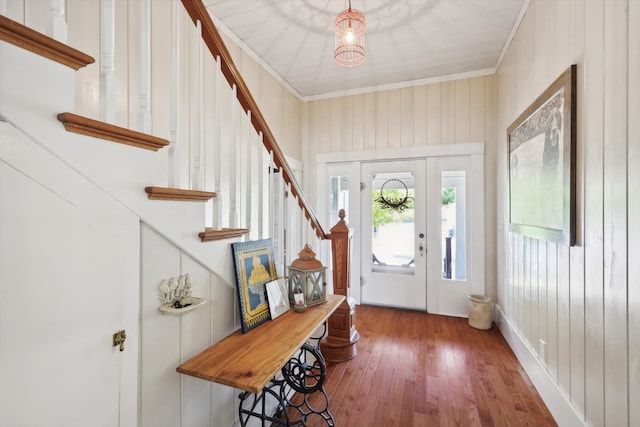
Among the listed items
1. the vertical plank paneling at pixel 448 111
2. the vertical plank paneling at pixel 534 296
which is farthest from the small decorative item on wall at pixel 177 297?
the vertical plank paneling at pixel 448 111

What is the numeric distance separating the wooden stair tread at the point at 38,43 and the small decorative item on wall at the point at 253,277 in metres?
0.88

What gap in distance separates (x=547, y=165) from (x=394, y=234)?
2105 mm

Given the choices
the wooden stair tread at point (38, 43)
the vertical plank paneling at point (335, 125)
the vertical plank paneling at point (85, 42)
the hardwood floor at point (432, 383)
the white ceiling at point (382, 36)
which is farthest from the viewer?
the vertical plank paneling at point (335, 125)

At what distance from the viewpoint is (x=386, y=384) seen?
2182mm

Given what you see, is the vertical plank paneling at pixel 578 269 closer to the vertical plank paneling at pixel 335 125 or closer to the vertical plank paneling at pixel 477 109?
the vertical plank paneling at pixel 477 109

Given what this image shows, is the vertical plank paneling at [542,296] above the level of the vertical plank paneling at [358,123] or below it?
below

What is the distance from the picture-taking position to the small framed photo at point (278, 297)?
1557 mm

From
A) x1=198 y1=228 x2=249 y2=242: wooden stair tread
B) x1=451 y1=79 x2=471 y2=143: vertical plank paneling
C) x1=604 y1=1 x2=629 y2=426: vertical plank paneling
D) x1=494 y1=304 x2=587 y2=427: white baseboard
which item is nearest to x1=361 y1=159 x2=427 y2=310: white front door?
x1=451 y1=79 x2=471 y2=143: vertical plank paneling

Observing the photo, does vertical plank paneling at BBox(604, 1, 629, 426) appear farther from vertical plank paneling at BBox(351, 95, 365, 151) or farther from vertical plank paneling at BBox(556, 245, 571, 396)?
vertical plank paneling at BBox(351, 95, 365, 151)

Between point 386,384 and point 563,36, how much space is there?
2.61m

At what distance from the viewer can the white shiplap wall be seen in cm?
119

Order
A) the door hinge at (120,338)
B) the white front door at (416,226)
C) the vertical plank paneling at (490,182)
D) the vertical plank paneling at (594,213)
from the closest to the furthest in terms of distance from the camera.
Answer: the door hinge at (120,338), the vertical plank paneling at (594,213), the vertical plank paneling at (490,182), the white front door at (416,226)

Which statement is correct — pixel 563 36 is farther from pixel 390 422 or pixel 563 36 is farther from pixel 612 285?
pixel 390 422

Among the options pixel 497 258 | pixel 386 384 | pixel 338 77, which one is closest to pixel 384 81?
pixel 338 77
